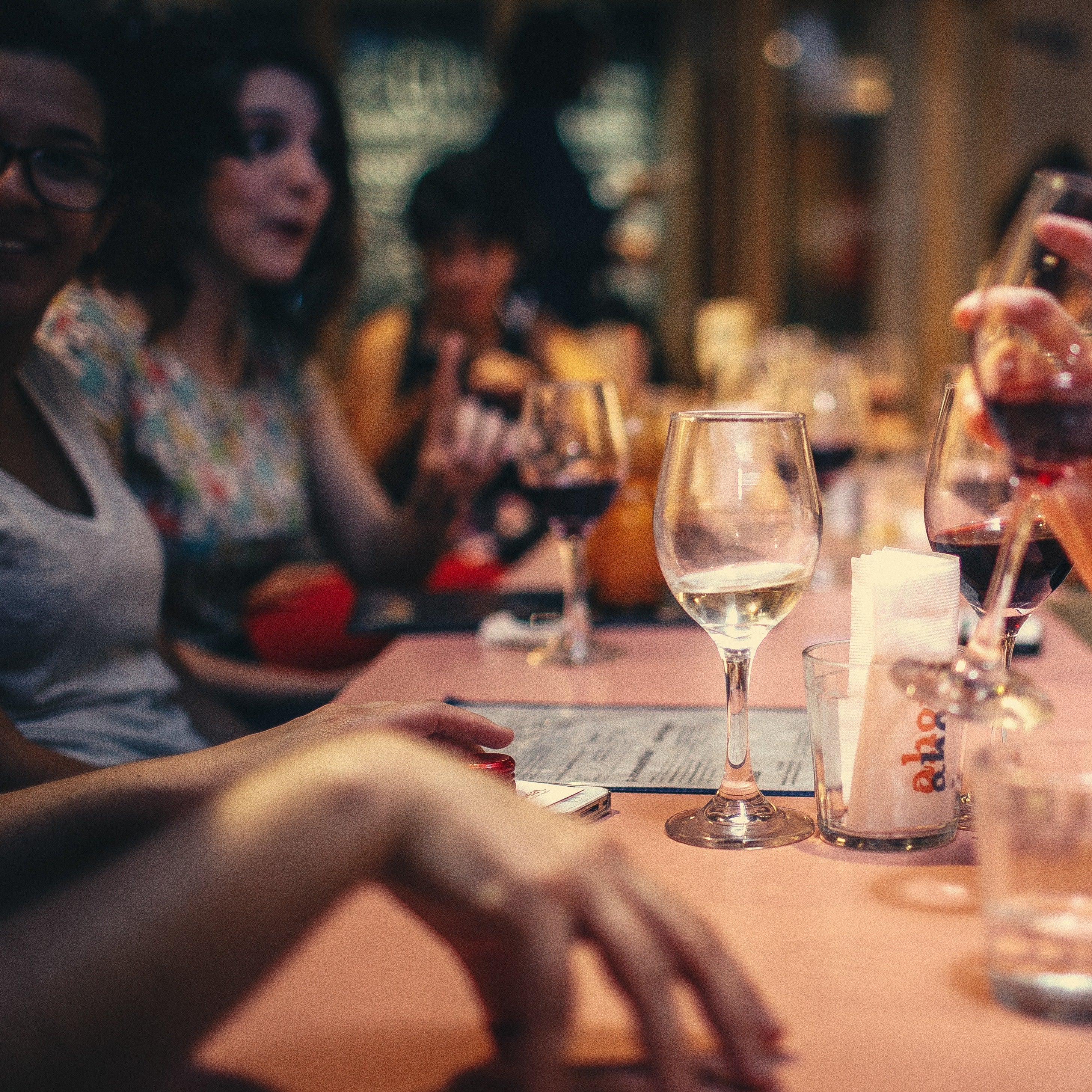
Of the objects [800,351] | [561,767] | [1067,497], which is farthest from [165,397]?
[800,351]

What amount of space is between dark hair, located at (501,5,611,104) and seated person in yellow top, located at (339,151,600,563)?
624mm

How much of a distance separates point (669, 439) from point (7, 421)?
83cm

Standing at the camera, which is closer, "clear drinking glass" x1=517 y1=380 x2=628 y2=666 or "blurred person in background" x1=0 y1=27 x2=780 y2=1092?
"blurred person in background" x1=0 y1=27 x2=780 y2=1092

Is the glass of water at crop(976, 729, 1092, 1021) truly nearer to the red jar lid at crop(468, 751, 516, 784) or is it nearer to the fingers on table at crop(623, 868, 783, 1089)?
the fingers on table at crop(623, 868, 783, 1089)

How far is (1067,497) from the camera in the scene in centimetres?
75

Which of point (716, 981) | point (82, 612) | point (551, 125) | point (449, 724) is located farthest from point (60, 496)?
point (551, 125)

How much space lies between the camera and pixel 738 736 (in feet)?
2.50

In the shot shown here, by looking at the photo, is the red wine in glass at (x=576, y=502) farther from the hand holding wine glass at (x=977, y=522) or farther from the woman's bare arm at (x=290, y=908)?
the woman's bare arm at (x=290, y=908)

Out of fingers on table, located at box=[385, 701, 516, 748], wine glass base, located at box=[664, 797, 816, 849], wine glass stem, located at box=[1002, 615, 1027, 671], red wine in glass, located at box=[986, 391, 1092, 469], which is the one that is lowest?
wine glass base, located at box=[664, 797, 816, 849]

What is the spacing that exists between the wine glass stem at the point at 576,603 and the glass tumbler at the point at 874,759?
0.53m

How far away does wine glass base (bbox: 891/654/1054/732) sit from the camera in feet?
1.86

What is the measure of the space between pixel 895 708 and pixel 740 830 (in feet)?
0.41

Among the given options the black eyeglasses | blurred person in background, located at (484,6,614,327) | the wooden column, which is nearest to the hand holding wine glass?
the black eyeglasses

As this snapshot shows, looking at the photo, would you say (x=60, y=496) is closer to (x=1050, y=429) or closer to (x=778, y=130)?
(x=1050, y=429)
